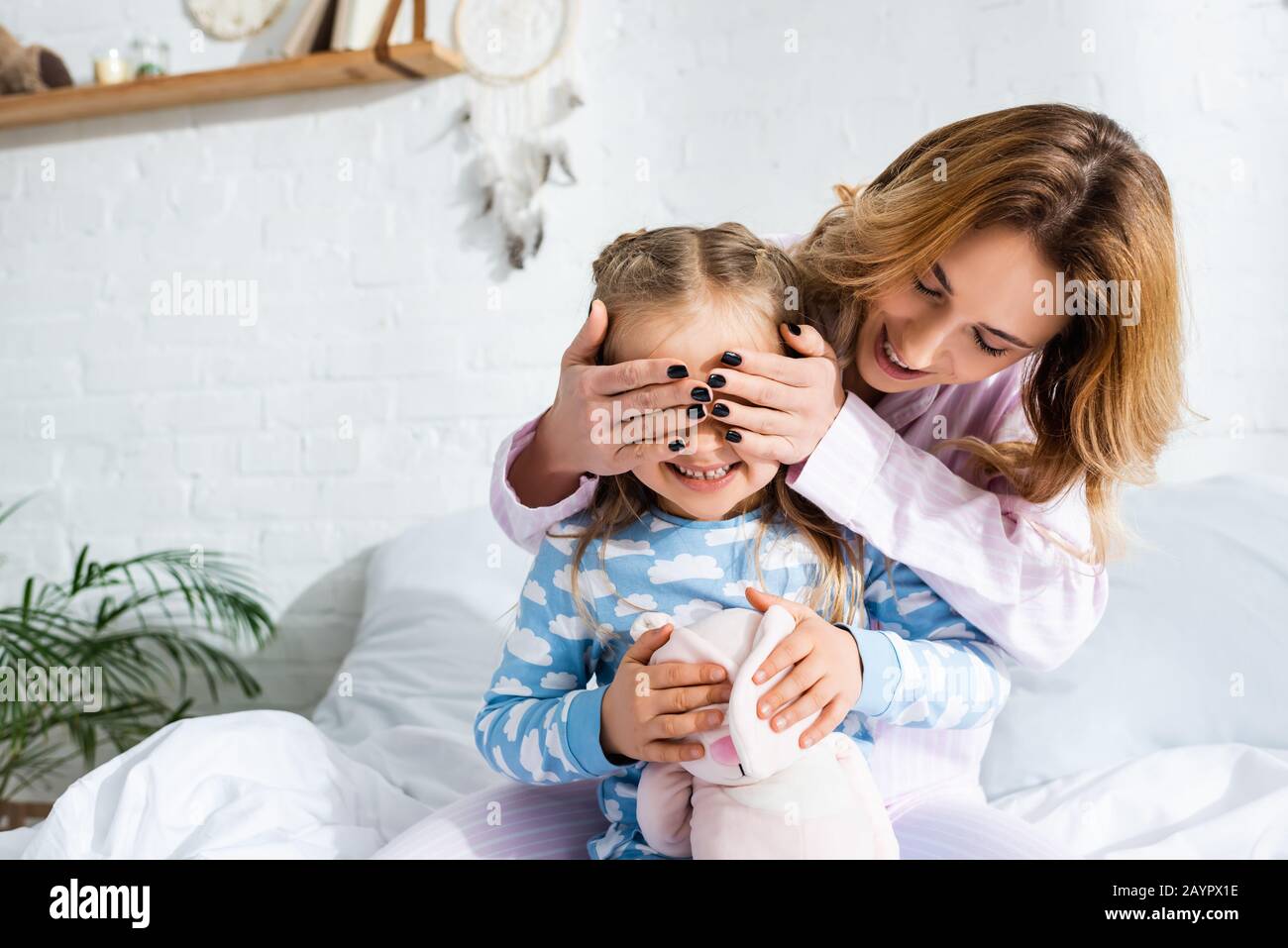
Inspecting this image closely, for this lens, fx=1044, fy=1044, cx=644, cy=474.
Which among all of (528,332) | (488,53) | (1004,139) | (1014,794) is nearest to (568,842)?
(1014,794)

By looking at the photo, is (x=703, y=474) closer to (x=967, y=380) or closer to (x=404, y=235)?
(x=967, y=380)

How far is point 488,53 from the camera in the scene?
198 cm

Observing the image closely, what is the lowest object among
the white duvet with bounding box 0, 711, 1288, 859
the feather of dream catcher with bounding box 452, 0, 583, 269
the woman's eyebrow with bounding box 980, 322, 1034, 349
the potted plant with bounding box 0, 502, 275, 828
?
the potted plant with bounding box 0, 502, 275, 828

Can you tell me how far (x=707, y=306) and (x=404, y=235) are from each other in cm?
136

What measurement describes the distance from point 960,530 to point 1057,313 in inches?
8.0

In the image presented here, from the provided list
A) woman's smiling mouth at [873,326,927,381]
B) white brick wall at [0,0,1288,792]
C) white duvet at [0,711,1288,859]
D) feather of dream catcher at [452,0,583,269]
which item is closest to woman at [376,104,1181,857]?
woman's smiling mouth at [873,326,927,381]

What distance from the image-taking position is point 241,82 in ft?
6.69

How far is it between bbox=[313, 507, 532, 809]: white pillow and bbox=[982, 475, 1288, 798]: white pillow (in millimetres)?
679

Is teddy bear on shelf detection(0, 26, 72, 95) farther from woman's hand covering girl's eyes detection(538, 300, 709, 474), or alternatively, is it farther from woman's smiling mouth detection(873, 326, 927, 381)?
woman's smiling mouth detection(873, 326, 927, 381)

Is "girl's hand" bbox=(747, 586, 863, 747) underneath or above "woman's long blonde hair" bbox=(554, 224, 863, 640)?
underneath

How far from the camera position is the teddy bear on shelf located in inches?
85.0

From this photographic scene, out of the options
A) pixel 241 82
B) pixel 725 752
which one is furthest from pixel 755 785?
pixel 241 82

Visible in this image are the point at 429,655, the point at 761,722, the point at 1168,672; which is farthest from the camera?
the point at 429,655
